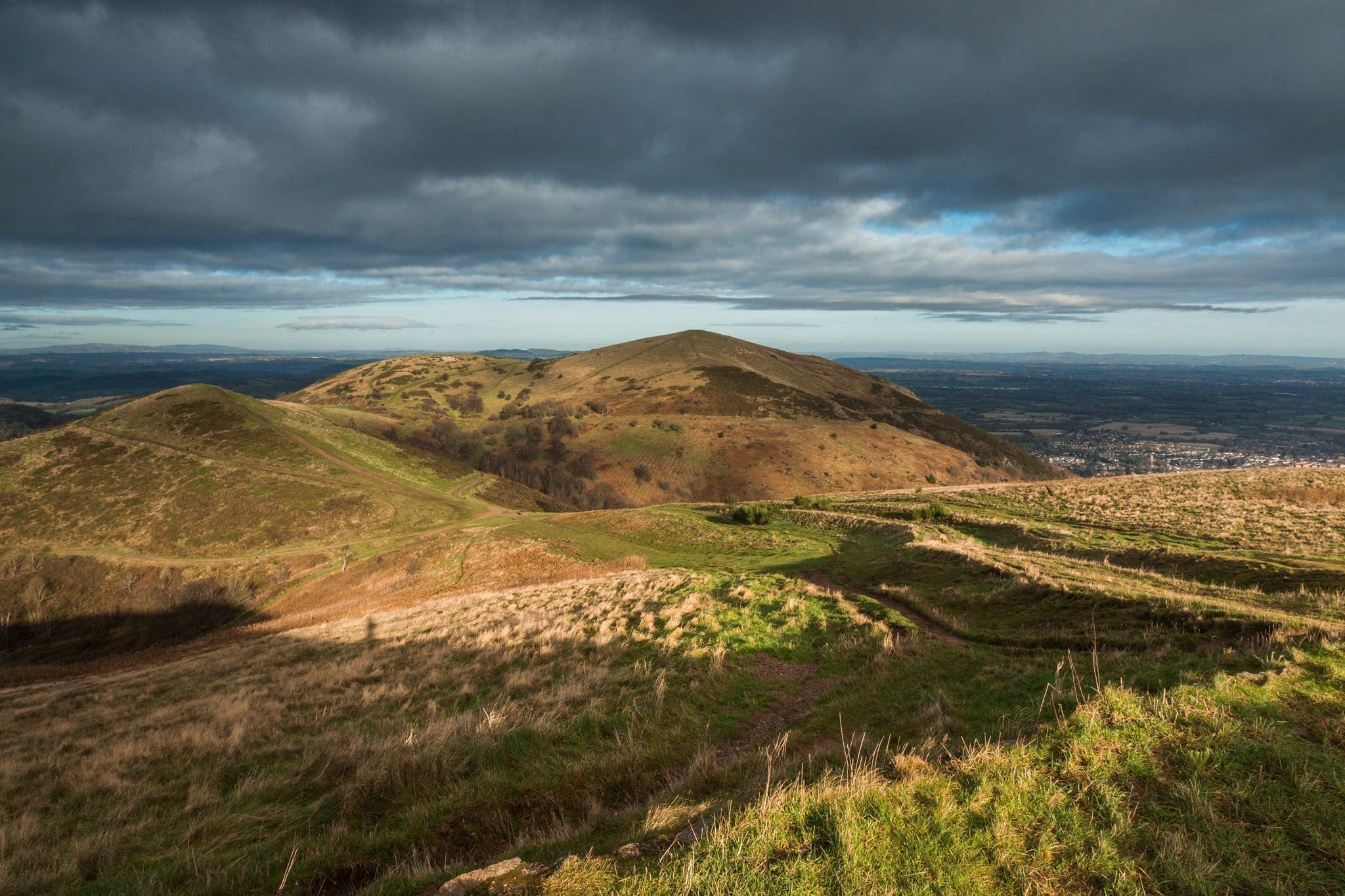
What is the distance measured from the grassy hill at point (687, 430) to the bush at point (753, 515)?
46.6 metres

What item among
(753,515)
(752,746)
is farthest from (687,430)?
(752,746)

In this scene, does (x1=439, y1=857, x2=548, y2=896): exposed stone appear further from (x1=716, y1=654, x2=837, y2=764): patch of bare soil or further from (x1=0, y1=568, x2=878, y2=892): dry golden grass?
(x1=716, y1=654, x2=837, y2=764): patch of bare soil

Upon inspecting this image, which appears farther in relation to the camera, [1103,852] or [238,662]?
[238,662]

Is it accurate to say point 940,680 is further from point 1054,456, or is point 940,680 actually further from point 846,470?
point 1054,456

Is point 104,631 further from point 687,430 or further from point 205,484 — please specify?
point 687,430

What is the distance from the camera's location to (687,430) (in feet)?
394

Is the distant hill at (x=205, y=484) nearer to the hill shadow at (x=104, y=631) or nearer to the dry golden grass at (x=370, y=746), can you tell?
the hill shadow at (x=104, y=631)

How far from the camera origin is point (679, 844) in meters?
4.83

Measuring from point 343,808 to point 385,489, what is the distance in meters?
69.3

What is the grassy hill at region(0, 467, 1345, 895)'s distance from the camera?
15.7 feet

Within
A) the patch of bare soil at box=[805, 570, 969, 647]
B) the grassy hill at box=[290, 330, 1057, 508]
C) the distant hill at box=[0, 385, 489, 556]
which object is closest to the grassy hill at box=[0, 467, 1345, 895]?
the patch of bare soil at box=[805, 570, 969, 647]

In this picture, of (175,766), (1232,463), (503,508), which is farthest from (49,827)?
(1232,463)

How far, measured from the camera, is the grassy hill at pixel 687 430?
102 meters

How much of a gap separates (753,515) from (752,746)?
120ft
